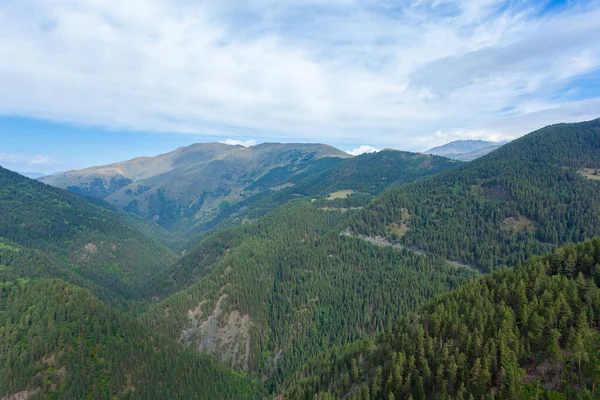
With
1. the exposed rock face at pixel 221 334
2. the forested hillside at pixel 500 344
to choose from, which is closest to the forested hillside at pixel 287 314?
the exposed rock face at pixel 221 334

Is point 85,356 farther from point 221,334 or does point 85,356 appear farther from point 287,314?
point 287,314

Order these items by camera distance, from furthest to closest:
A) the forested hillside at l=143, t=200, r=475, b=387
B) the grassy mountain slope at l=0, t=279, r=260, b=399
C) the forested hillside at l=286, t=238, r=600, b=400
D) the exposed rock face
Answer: the exposed rock face, the forested hillside at l=143, t=200, r=475, b=387, the grassy mountain slope at l=0, t=279, r=260, b=399, the forested hillside at l=286, t=238, r=600, b=400

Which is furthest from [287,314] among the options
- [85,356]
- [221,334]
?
[85,356]

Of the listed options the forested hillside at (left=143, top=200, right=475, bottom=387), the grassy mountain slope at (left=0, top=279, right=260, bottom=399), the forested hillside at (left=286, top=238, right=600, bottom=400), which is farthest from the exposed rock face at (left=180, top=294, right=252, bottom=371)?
the forested hillside at (left=286, top=238, right=600, bottom=400)

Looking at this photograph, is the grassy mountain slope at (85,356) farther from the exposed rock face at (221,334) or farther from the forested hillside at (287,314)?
the forested hillside at (287,314)

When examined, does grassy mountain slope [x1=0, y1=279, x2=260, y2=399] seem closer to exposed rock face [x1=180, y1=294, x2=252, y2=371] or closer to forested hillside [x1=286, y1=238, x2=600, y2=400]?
exposed rock face [x1=180, y1=294, x2=252, y2=371]

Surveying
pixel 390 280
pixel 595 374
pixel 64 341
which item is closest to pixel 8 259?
pixel 64 341
